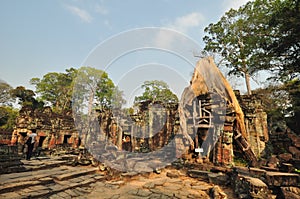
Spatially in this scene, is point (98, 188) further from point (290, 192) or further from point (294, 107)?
point (294, 107)

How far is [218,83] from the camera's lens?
9.32 metres

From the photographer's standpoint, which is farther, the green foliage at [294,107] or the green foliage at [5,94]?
the green foliage at [5,94]

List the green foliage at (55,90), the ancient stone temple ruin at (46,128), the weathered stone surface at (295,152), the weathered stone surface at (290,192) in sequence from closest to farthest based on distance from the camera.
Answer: the weathered stone surface at (290,192), the weathered stone surface at (295,152), the ancient stone temple ruin at (46,128), the green foliage at (55,90)

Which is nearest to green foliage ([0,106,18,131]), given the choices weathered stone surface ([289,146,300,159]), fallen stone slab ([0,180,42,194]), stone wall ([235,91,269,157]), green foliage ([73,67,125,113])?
green foliage ([73,67,125,113])

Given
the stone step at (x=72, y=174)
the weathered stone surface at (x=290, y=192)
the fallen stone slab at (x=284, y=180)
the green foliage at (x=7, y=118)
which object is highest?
the green foliage at (x=7, y=118)

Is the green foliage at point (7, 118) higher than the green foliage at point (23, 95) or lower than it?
lower

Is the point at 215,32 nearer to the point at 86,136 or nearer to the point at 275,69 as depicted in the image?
the point at 275,69

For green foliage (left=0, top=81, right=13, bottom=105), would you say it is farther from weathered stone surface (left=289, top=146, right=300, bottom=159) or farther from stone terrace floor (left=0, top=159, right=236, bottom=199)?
weathered stone surface (left=289, top=146, right=300, bottom=159)

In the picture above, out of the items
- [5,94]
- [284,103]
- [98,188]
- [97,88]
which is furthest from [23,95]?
[284,103]

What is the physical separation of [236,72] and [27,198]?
57.5ft

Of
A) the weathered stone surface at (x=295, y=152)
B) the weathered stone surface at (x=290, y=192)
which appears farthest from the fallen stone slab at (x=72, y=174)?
the weathered stone surface at (x=295, y=152)

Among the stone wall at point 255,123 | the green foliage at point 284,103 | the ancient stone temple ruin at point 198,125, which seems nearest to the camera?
the ancient stone temple ruin at point 198,125

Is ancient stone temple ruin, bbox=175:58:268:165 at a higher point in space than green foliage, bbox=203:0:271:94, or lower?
lower

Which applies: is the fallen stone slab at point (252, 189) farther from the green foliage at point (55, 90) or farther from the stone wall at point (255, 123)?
the green foliage at point (55, 90)
